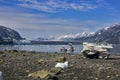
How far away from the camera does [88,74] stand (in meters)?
29.9

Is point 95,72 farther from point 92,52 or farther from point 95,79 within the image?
point 92,52

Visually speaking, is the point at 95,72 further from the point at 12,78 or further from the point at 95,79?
the point at 12,78

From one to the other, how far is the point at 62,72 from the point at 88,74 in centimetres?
201

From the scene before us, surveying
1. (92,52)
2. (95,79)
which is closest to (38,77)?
(95,79)

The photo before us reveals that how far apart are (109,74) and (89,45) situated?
2353cm

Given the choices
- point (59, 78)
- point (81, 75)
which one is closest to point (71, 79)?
point (59, 78)

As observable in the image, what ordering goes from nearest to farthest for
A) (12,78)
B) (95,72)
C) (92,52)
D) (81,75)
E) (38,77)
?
(12,78)
(38,77)
(81,75)
(95,72)
(92,52)

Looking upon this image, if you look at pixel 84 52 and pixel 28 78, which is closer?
pixel 28 78

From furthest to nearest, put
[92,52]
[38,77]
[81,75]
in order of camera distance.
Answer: [92,52] < [81,75] < [38,77]

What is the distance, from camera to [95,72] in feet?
102

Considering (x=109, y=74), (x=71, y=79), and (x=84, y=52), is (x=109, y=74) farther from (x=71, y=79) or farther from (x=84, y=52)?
(x=84, y=52)

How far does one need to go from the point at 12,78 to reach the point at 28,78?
47.0 inches

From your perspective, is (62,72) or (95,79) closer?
(95,79)

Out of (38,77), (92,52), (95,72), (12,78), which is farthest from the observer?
(92,52)
